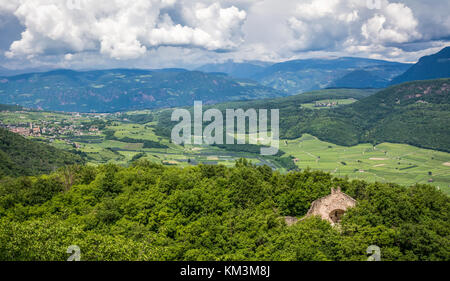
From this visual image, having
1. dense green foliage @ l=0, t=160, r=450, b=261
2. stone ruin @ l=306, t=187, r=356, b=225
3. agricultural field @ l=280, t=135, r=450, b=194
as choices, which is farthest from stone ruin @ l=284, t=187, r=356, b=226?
agricultural field @ l=280, t=135, r=450, b=194

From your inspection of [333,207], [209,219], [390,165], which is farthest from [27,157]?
[390,165]

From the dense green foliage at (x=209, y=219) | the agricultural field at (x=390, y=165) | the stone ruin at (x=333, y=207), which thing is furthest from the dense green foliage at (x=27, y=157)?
the agricultural field at (x=390, y=165)

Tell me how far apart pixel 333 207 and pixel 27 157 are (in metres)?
142

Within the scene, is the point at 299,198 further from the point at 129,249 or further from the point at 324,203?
the point at 129,249

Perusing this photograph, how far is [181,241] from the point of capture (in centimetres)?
3769

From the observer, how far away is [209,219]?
4188 centimetres

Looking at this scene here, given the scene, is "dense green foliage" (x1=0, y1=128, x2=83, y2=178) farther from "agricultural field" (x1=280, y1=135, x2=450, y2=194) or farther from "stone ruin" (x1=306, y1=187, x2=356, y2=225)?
"agricultural field" (x1=280, y1=135, x2=450, y2=194)

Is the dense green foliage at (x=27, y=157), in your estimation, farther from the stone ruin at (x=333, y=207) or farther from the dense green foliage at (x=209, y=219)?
the stone ruin at (x=333, y=207)

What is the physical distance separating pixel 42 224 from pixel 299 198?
117 ft

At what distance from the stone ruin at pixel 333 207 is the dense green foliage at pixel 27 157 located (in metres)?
111

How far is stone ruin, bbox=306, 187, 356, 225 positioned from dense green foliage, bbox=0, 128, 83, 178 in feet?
366

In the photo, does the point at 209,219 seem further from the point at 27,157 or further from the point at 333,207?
the point at 27,157
